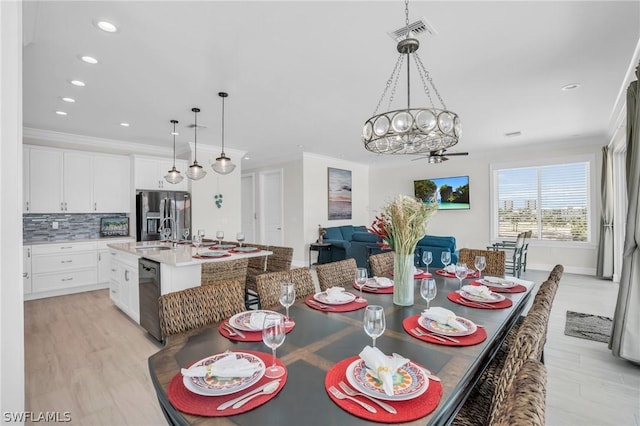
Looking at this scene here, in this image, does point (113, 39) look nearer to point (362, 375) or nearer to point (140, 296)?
point (140, 296)

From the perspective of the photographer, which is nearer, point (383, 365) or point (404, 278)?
point (383, 365)

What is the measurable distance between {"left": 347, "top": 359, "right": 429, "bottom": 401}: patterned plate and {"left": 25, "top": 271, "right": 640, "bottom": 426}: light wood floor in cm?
164

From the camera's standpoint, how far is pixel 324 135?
18.0ft

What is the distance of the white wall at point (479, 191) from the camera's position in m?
5.89

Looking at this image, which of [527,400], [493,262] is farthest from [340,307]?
[493,262]

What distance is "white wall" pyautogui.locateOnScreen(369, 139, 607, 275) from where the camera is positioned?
5.89 m

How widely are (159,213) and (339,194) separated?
168 inches

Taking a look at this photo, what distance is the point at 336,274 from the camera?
2.35m

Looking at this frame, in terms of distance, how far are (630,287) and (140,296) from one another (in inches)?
180

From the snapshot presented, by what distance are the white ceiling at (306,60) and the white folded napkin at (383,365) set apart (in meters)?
2.16

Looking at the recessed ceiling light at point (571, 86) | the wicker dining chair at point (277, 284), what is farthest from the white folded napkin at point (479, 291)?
the recessed ceiling light at point (571, 86)

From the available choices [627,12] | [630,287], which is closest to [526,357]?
[630,287]

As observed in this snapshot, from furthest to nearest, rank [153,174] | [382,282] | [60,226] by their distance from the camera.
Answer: [153,174]
[60,226]
[382,282]

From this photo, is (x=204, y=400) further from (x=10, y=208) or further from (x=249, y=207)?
(x=249, y=207)
